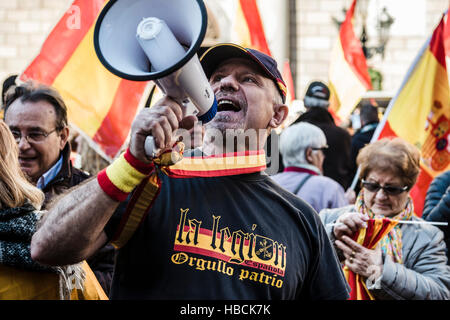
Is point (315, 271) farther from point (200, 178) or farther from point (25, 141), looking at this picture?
point (25, 141)

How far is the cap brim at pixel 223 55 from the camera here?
2266 mm

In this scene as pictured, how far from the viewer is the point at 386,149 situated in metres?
3.41

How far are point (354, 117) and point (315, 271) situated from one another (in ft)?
20.9

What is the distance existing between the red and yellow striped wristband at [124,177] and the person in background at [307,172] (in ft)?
8.49

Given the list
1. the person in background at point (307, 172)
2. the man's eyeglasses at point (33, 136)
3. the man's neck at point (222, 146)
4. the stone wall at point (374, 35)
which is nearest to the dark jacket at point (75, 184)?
the man's eyeglasses at point (33, 136)

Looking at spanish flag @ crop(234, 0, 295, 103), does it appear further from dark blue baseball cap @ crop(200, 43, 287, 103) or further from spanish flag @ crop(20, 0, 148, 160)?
dark blue baseball cap @ crop(200, 43, 287, 103)

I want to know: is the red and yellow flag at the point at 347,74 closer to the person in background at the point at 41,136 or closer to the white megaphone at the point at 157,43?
the person in background at the point at 41,136

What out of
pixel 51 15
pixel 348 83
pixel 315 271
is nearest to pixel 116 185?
pixel 315 271

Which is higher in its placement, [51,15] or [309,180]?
[51,15]

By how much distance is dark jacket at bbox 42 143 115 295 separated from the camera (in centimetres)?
287

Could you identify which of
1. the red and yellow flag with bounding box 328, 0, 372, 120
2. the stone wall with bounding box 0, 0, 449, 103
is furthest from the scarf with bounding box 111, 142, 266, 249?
the stone wall with bounding box 0, 0, 449, 103

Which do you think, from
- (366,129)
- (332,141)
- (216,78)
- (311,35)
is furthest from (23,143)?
(311,35)

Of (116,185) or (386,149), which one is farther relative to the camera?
(386,149)
